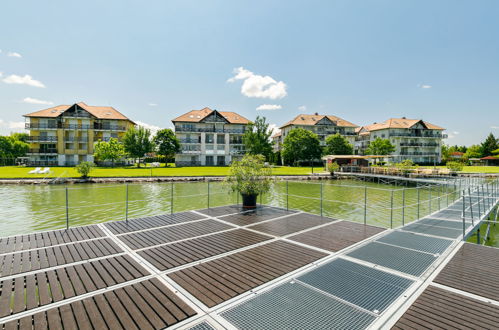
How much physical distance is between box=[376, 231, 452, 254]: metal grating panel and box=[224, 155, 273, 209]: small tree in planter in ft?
16.3

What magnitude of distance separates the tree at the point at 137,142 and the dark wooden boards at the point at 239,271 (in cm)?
5016

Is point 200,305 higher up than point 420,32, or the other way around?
point 420,32

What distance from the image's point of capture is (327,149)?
184 feet

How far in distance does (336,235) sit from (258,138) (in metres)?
46.5

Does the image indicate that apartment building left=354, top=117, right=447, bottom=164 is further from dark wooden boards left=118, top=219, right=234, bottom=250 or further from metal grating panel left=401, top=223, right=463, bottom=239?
dark wooden boards left=118, top=219, right=234, bottom=250

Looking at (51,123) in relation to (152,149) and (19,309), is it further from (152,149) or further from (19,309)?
(19,309)

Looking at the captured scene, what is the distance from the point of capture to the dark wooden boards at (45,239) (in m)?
6.15

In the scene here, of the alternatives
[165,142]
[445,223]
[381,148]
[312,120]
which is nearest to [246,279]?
[445,223]

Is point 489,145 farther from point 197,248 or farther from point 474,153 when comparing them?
point 197,248

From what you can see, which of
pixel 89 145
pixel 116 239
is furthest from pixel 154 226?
pixel 89 145

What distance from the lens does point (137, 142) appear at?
168 feet

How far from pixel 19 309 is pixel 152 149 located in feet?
176

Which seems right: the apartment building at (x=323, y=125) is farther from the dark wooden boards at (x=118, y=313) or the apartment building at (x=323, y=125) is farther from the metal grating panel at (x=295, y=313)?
the dark wooden boards at (x=118, y=313)

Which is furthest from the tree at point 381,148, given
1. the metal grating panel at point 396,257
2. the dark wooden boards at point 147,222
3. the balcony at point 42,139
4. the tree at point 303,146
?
the balcony at point 42,139
